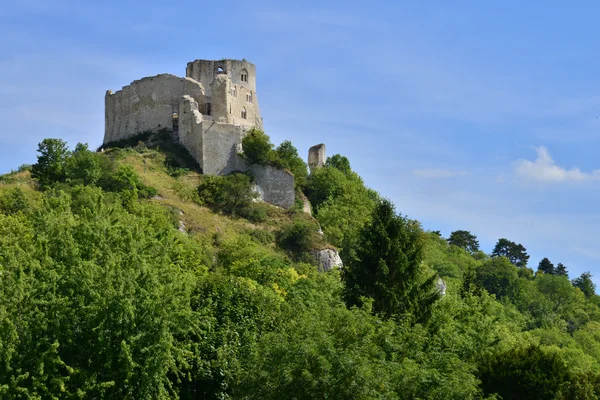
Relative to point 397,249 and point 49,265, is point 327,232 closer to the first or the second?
point 397,249

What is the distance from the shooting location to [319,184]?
85.5m

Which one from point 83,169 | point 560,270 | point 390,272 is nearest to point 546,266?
point 560,270

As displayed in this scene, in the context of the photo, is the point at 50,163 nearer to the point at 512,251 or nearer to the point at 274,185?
the point at 274,185

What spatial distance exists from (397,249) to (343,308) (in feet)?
20.0

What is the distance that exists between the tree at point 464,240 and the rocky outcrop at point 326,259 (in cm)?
6705

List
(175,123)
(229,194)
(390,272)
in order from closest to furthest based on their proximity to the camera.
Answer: (390,272) < (229,194) < (175,123)

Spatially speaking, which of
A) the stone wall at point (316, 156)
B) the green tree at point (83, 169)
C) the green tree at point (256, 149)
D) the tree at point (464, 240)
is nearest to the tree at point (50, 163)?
the green tree at point (83, 169)

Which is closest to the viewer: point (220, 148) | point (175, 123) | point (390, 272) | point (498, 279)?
point (390, 272)

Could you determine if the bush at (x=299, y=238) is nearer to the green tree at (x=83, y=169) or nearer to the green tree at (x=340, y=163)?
the green tree at (x=83, y=169)

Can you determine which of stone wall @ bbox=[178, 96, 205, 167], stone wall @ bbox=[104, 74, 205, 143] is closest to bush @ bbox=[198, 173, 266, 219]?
stone wall @ bbox=[178, 96, 205, 167]

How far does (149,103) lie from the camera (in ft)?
267

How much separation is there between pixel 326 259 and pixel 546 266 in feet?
252

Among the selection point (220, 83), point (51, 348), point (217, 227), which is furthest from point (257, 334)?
point (220, 83)

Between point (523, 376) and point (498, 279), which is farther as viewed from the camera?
point (498, 279)
